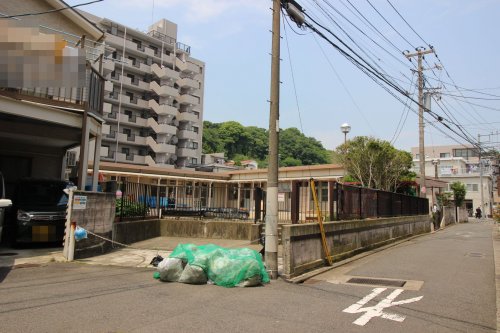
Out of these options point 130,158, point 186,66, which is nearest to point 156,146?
→ point 130,158

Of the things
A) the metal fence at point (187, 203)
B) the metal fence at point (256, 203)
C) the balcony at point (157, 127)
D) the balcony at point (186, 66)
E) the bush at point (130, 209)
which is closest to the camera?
the metal fence at point (256, 203)

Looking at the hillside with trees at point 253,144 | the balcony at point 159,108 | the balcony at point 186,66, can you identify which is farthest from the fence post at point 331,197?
the hillside with trees at point 253,144

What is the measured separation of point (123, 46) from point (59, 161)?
4370 centimetres

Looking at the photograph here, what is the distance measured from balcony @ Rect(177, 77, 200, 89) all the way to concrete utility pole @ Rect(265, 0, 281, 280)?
54.5m

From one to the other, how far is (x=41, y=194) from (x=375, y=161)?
65.1 feet

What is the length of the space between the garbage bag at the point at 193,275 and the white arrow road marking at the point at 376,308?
281cm

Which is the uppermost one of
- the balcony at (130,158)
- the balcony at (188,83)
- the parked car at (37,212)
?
the balcony at (188,83)

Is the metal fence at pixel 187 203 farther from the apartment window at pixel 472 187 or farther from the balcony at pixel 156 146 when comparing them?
the apartment window at pixel 472 187

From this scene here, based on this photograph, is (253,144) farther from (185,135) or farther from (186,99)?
(186,99)

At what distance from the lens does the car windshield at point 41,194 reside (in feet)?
36.9

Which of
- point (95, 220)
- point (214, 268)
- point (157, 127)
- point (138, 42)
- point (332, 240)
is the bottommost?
point (214, 268)

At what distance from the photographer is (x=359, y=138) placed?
1039 inches

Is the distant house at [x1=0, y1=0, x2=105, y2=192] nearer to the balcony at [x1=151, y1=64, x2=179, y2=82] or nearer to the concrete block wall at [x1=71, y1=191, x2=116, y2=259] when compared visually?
the concrete block wall at [x1=71, y1=191, x2=116, y2=259]

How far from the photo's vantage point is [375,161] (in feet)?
82.8
